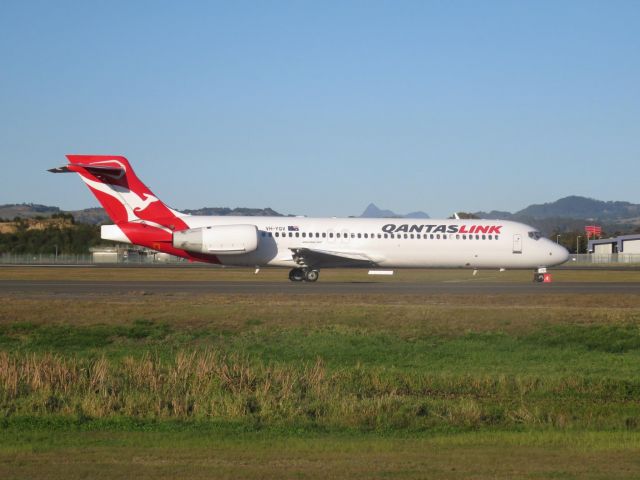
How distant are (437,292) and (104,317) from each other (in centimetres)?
1466

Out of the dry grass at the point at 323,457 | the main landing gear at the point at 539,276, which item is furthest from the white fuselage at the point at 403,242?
the dry grass at the point at 323,457

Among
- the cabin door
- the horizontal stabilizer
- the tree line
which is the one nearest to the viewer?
the horizontal stabilizer

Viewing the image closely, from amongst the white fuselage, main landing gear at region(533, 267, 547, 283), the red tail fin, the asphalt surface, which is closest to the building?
the white fuselage

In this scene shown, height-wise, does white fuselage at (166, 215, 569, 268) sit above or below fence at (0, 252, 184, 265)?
above

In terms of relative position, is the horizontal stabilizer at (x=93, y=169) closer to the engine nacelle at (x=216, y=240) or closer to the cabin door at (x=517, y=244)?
the engine nacelle at (x=216, y=240)

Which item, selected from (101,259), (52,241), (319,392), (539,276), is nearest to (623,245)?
(101,259)

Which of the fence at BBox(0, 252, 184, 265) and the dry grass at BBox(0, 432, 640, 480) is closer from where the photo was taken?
the dry grass at BBox(0, 432, 640, 480)

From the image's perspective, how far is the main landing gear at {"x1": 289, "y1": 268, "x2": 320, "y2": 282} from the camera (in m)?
44.0

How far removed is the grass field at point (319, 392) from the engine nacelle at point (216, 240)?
52.0 ft

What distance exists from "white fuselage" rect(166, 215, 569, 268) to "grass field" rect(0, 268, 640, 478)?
58.1ft

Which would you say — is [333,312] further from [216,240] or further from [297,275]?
[297,275]

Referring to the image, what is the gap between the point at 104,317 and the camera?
80.4 ft

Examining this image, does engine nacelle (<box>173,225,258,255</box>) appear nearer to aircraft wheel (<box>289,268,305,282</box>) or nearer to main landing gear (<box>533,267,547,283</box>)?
aircraft wheel (<box>289,268,305,282</box>)

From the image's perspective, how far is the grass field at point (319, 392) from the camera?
9570mm
